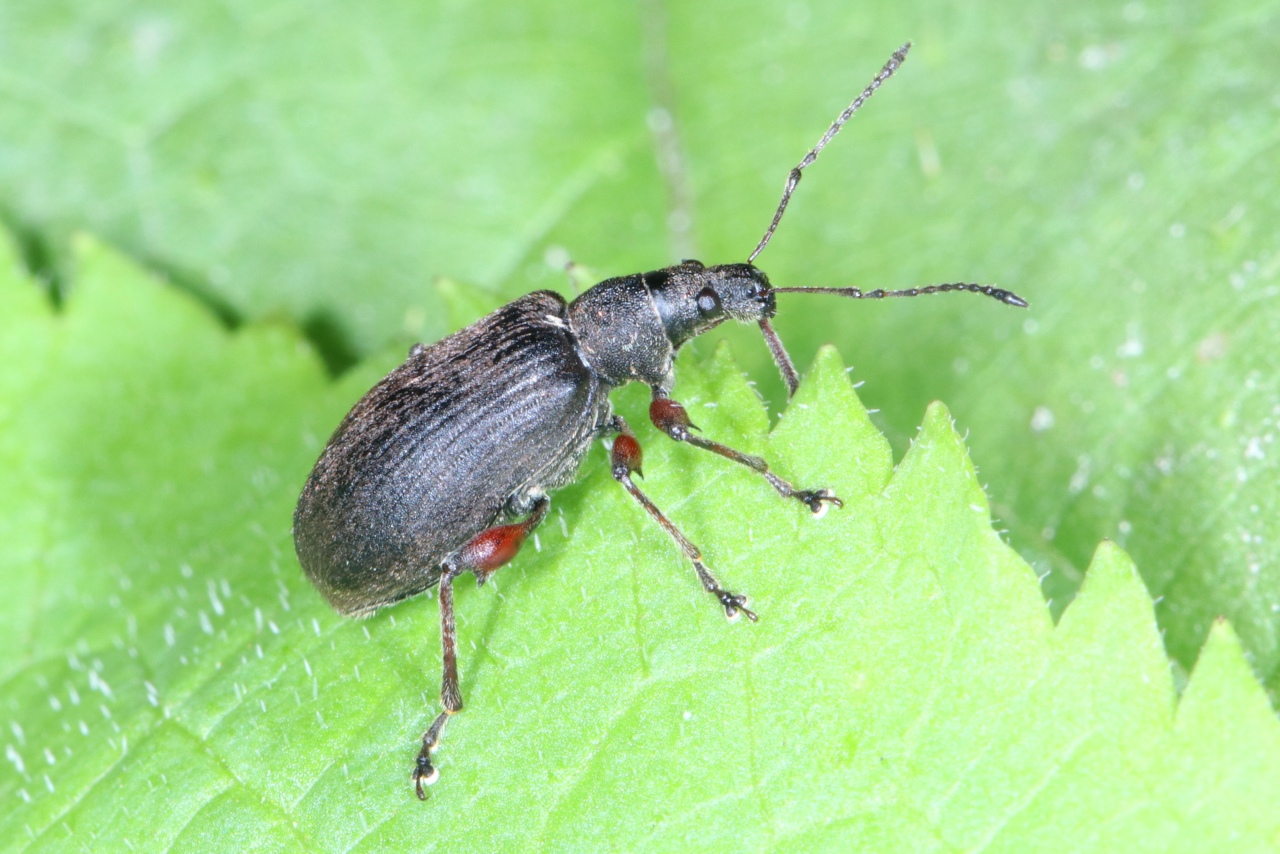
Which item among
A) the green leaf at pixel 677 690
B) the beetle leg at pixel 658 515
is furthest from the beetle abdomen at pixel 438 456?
the beetle leg at pixel 658 515

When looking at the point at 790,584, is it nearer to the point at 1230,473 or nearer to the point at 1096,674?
the point at 1096,674

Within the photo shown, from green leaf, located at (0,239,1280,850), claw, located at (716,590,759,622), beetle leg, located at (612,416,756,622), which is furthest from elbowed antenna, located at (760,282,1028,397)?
claw, located at (716,590,759,622)

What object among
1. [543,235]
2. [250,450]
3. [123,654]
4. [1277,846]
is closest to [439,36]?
[543,235]

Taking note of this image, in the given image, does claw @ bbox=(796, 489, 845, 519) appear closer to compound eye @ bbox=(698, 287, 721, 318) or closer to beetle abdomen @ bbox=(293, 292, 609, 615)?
beetle abdomen @ bbox=(293, 292, 609, 615)

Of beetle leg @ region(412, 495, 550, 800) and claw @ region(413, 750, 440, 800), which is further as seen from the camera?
beetle leg @ region(412, 495, 550, 800)

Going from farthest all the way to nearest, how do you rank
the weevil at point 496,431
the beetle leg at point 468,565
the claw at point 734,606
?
the weevil at point 496,431, the beetle leg at point 468,565, the claw at point 734,606

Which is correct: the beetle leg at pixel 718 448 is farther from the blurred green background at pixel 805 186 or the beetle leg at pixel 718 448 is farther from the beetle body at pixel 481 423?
the blurred green background at pixel 805 186

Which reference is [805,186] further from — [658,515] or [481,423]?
[658,515]
